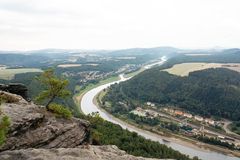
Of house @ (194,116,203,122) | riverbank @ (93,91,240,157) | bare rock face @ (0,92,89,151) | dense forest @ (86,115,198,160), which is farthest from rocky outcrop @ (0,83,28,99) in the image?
house @ (194,116,203,122)

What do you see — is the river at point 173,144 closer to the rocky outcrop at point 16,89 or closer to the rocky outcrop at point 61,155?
the rocky outcrop at point 16,89

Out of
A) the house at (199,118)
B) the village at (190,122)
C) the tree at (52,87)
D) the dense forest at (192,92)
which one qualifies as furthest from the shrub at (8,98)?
the dense forest at (192,92)

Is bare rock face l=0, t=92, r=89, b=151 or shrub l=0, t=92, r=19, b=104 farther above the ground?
shrub l=0, t=92, r=19, b=104

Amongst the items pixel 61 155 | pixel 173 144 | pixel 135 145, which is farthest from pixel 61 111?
pixel 173 144

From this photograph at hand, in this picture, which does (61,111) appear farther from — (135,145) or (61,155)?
(135,145)

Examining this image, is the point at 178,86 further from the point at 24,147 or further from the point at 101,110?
the point at 24,147

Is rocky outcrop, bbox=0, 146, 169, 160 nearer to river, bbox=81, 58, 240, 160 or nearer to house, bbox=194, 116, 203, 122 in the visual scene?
river, bbox=81, 58, 240, 160

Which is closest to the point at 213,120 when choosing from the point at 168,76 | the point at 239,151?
the point at 239,151
